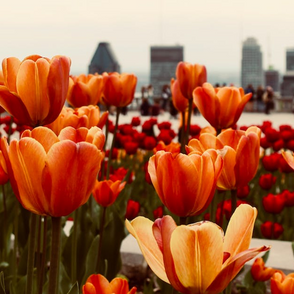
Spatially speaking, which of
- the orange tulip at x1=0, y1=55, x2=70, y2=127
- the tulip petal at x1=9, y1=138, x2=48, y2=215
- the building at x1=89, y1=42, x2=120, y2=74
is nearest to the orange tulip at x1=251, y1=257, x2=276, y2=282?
the orange tulip at x1=0, y1=55, x2=70, y2=127

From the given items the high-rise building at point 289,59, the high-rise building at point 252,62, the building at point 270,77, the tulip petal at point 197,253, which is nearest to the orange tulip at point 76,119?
the tulip petal at point 197,253

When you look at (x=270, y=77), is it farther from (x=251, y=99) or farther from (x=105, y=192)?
(x=105, y=192)

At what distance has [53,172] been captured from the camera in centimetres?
79

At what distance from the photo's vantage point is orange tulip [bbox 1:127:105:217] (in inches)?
31.1

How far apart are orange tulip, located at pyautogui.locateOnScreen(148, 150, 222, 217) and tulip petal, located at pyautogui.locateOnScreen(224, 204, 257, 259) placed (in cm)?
13

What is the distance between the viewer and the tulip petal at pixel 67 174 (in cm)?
79

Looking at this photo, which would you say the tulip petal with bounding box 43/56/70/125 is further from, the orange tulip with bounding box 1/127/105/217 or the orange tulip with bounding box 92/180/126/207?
the orange tulip with bounding box 92/180/126/207

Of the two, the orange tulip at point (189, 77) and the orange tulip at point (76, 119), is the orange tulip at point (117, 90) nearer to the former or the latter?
the orange tulip at point (189, 77)

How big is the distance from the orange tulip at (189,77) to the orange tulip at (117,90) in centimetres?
26

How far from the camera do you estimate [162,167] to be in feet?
2.75

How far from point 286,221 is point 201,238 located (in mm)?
2844

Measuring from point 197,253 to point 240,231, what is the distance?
74mm

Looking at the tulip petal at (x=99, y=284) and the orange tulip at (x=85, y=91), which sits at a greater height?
the orange tulip at (x=85, y=91)

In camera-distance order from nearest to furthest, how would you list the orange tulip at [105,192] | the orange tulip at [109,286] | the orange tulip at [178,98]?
the orange tulip at [109,286] < the orange tulip at [105,192] < the orange tulip at [178,98]
